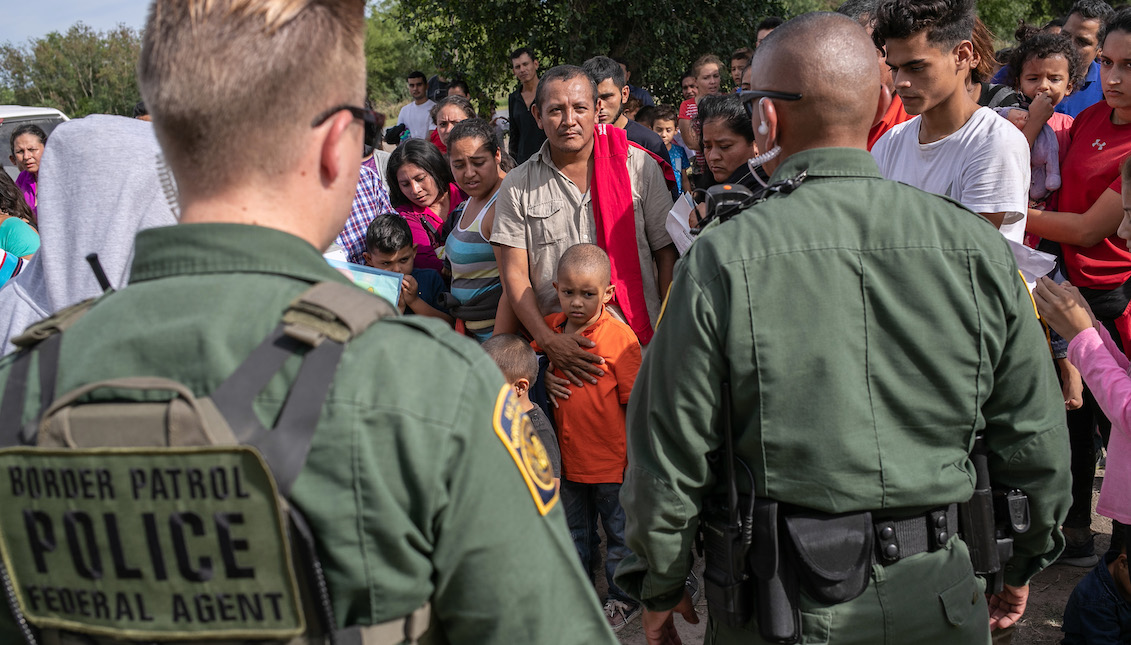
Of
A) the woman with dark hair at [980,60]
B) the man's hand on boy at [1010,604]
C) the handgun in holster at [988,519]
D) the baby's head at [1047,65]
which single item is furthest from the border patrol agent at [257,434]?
the baby's head at [1047,65]

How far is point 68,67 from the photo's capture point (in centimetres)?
3288

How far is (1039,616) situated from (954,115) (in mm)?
2052

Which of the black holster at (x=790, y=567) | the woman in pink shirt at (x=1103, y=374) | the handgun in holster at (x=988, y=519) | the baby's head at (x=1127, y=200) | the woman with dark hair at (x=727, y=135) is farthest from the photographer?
the woman with dark hair at (x=727, y=135)

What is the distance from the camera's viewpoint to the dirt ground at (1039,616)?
327cm

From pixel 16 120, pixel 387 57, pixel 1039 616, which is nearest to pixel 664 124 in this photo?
pixel 1039 616

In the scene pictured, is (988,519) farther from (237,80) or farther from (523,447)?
(237,80)

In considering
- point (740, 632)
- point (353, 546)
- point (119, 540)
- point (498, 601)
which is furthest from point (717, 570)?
point (119, 540)

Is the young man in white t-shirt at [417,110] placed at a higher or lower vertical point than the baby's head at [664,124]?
higher

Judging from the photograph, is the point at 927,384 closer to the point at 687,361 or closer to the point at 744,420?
the point at 744,420

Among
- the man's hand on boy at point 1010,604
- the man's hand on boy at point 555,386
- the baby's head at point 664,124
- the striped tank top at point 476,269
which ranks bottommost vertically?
the man's hand on boy at point 1010,604

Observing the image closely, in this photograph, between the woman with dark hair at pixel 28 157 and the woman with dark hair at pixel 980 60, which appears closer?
the woman with dark hair at pixel 980 60

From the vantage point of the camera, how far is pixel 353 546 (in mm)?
1027

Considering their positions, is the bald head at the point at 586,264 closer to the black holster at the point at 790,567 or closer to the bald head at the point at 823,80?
the bald head at the point at 823,80

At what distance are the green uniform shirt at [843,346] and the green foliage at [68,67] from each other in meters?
35.3
